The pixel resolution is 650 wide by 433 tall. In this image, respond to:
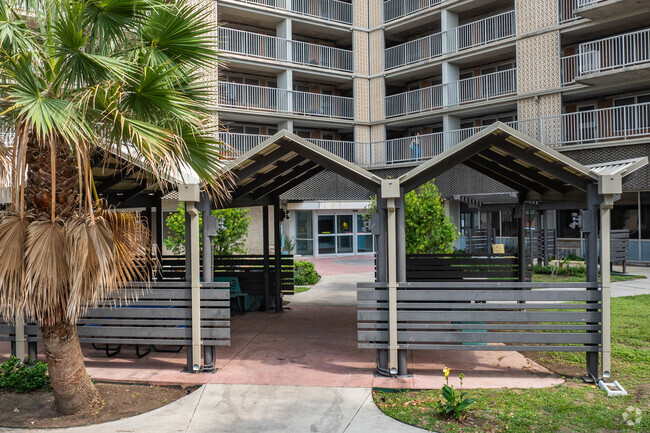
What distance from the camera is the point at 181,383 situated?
6.80 metres

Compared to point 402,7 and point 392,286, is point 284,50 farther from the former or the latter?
point 392,286

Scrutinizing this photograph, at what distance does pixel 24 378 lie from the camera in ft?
21.9

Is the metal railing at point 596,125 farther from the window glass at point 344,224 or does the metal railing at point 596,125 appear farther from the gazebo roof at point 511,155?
the gazebo roof at point 511,155

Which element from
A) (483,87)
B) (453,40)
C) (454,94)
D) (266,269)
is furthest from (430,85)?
(266,269)

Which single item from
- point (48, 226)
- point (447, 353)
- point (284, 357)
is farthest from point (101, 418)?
point (447, 353)

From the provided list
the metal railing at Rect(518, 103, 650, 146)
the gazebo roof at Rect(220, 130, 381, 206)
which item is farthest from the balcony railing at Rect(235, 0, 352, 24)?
the gazebo roof at Rect(220, 130, 381, 206)

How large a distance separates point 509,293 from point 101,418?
196 inches

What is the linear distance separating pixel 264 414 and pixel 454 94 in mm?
22297

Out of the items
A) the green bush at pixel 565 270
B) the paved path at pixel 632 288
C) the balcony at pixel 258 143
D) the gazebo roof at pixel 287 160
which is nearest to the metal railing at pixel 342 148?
the balcony at pixel 258 143

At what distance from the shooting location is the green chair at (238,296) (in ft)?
37.5

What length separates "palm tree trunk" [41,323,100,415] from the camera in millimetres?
5852

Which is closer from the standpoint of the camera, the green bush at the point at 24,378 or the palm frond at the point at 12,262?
the palm frond at the point at 12,262

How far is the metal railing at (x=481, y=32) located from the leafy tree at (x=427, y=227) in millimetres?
13951

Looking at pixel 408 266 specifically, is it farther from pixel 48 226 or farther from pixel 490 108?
pixel 490 108
